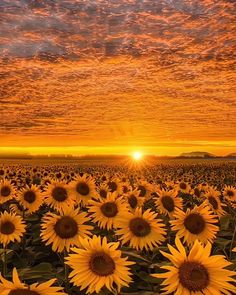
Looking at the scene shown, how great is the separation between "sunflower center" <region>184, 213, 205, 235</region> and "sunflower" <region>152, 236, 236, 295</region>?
334cm

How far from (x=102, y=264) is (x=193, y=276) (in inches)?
40.8

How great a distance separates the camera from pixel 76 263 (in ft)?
17.6

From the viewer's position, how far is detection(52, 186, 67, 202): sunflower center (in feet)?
39.4

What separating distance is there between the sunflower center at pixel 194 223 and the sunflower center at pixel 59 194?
4383mm

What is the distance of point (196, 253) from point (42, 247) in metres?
5.98

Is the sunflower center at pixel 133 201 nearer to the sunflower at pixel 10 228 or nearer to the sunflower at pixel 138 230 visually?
the sunflower at pixel 10 228

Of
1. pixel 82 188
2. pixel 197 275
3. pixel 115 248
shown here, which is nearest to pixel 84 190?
pixel 82 188

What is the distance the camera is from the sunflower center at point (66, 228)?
793cm

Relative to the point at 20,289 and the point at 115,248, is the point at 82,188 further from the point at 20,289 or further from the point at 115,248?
the point at 20,289

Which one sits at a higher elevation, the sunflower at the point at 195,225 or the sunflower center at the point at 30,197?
the sunflower center at the point at 30,197

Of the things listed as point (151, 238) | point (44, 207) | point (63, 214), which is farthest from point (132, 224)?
point (44, 207)

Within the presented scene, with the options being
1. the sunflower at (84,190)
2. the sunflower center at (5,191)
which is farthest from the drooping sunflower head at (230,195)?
the sunflower center at (5,191)

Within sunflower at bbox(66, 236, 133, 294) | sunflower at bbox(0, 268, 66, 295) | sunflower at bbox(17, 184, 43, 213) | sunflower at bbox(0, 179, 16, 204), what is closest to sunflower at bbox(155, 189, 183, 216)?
sunflower at bbox(17, 184, 43, 213)

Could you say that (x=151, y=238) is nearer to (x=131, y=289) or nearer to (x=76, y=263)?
(x=131, y=289)
